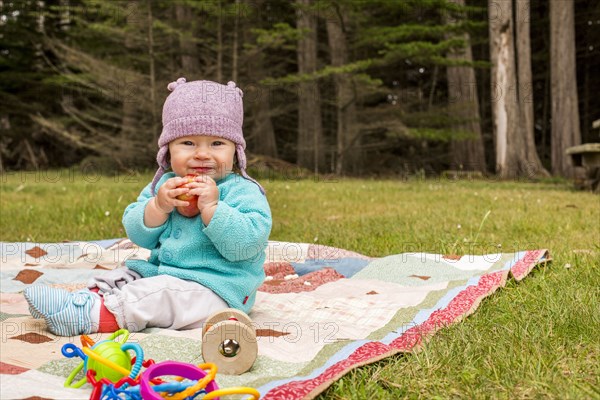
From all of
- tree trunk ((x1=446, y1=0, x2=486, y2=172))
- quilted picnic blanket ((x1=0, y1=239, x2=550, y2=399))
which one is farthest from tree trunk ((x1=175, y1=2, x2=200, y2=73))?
quilted picnic blanket ((x1=0, y1=239, x2=550, y2=399))

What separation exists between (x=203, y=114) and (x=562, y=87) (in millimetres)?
11121

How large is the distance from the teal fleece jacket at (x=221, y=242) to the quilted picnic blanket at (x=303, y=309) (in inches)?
7.4

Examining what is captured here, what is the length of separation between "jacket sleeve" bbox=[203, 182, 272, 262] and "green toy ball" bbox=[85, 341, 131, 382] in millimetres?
613

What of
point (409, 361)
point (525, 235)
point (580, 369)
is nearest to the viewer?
point (580, 369)

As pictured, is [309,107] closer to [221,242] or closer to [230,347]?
[221,242]

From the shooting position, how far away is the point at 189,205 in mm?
2387

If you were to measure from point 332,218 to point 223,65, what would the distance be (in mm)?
6590

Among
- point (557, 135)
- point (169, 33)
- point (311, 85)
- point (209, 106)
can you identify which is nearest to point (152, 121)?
point (169, 33)

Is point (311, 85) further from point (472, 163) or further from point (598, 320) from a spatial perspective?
point (598, 320)

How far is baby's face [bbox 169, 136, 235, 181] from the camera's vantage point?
8.13 feet

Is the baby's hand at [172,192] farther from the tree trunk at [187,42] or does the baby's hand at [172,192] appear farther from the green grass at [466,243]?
the tree trunk at [187,42]

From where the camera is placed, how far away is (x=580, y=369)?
5.96 ft

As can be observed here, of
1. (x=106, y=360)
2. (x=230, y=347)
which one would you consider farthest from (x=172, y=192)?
(x=106, y=360)

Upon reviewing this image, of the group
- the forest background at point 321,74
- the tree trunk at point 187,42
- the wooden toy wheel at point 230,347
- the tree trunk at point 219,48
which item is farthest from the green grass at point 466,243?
the tree trunk at point 187,42
